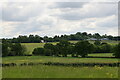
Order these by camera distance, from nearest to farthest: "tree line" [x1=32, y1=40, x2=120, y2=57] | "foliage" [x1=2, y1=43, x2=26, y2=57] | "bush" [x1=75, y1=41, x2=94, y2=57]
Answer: "foliage" [x1=2, y1=43, x2=26, y2=57] → "bush" [x1=75, y1=41, x2=94, y2=57] → "tree line" [x1=32, y1=40, x2=120, y2=57]

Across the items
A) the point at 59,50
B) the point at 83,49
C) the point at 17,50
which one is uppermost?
the point at 83,49

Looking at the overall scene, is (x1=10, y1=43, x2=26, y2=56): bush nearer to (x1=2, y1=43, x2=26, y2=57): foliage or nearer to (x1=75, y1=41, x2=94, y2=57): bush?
(x1=2, y1=43, x2=26, y2=57): foliage

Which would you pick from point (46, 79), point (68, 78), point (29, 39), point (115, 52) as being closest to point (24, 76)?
point (46, 79)

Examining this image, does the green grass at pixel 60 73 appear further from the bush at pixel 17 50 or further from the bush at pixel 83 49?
the bush at pixel 17 50

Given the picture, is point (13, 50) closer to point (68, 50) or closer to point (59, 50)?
point (59, 50)

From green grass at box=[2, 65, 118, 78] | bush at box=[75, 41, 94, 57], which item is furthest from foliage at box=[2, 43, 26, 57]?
green grass at box=[2, 65, 118, 78]

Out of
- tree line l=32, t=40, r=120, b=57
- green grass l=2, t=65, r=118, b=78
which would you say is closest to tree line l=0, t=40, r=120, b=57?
tree line l=32, t=40, r=120, b=57

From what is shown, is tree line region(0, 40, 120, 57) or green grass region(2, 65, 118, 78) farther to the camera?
tree line region(0, 40, 120, 57)

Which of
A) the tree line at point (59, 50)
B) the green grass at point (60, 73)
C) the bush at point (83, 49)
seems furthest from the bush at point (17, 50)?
the green grass at point (60, 73)

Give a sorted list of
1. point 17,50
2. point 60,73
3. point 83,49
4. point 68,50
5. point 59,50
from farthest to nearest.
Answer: point 59,50 < point 68,50 < point 17,50 < point 83,49 < point 60,73

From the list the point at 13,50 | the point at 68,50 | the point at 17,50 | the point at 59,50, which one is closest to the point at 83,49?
the point at 68,50

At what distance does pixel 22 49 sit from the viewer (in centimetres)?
7212

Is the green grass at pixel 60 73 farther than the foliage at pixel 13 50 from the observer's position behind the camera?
No

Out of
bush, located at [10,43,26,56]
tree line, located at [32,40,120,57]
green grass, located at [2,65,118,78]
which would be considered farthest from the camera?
bush, located at [10,43,26,56]
